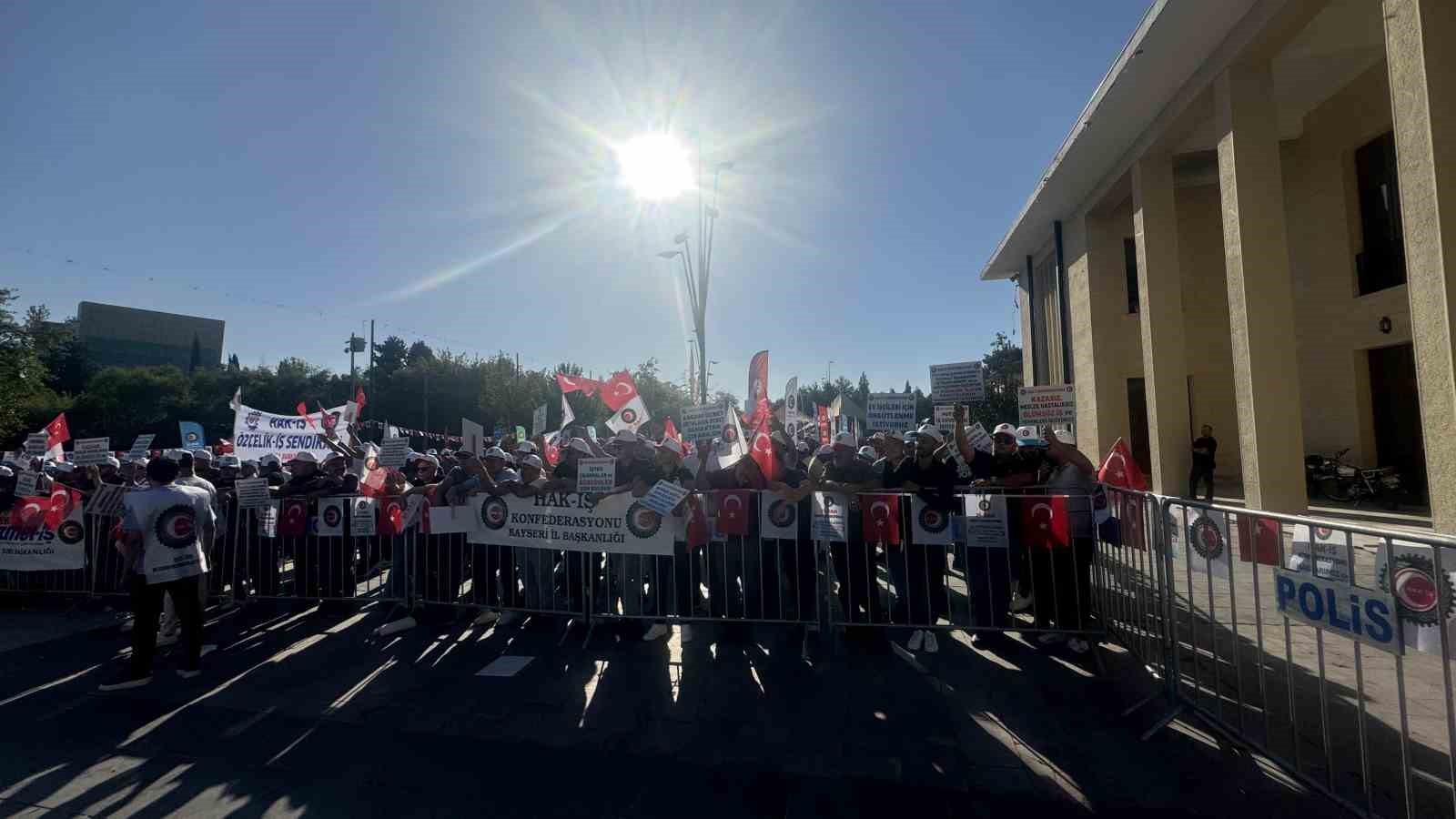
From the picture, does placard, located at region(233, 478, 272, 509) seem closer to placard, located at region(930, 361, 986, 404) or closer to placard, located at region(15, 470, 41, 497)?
placard, located at region(15, 470, 41, 497)

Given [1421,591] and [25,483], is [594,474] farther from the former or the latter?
[25,483]

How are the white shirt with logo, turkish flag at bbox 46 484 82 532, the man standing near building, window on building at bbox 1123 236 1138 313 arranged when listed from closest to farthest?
1. the white shirt with logo
2. turkish flag at bbox 46 484 82 532
3. the man standing near building
4. window on building at bbox 1123 236 1138 313

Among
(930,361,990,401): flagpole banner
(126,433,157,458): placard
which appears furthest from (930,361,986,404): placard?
(126,433,157,458): placard

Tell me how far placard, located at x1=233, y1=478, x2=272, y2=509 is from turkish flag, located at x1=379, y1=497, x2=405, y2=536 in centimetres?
136

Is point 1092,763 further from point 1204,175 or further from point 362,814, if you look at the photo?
point 1204,175

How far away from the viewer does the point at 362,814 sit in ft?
11.1

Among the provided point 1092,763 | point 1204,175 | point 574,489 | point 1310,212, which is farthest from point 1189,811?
point 1204,175

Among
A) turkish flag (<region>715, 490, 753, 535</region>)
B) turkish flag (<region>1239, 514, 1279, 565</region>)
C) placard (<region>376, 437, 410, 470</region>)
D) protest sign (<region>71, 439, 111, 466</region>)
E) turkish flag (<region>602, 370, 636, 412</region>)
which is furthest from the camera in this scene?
turkish flag (<region>602, 370, 636, 412</region>)

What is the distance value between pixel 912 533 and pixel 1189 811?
2.79 m

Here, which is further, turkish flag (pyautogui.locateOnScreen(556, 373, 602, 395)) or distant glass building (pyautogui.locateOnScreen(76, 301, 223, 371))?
distant glass building (pyautogui.locateOnScreen(76, 301, 223, 371))

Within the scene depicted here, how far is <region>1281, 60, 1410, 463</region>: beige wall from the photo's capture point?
12.3 metres

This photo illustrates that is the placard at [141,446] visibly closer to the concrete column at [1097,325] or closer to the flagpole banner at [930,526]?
the flagpole banner at [930,526]

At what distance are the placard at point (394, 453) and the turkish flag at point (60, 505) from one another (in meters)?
3.17

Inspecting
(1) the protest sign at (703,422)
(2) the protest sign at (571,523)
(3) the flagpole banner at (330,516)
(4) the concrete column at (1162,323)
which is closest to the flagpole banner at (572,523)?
(2) the protest sign at (571,523)
